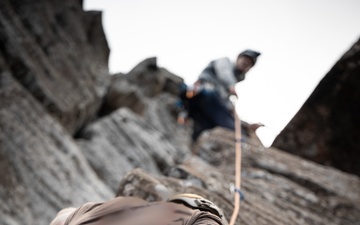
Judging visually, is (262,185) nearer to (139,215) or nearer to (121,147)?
(139,215)

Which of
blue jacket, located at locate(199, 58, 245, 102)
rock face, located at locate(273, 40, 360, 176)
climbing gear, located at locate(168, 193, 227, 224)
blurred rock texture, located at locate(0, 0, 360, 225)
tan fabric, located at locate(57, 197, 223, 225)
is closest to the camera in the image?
tan fabric, located at locate(57, 197, 223, 225)

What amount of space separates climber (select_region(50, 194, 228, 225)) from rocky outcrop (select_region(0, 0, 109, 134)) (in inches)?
325

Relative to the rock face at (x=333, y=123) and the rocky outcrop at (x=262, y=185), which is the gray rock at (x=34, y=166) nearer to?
the rocky outcrop at (x=262, y=185)

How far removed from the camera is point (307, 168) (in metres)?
6.43

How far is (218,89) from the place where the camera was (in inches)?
329

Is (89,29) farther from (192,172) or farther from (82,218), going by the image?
(82,218)

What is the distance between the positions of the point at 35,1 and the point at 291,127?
32.7ft

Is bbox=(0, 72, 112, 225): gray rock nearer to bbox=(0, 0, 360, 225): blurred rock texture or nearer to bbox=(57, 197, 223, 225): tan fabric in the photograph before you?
bbox=(0, 0, 360, 225): blurred rock texture

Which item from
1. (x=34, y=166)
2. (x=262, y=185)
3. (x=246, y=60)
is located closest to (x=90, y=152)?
(x=34, y=166)

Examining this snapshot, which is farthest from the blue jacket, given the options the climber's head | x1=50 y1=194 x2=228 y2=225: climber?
x1=50 y1=194 x2=228 y2=225: climber

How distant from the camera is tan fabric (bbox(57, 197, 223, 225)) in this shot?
2182mm

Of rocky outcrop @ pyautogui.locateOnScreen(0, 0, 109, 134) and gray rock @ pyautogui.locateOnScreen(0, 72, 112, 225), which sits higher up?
rocky outcrop @ pyautogui.locateOnScreen(0, 0, 109, 134)

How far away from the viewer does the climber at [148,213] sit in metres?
2.20

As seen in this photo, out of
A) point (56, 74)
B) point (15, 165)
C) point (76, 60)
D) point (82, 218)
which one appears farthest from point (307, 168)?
point (76, 60)
